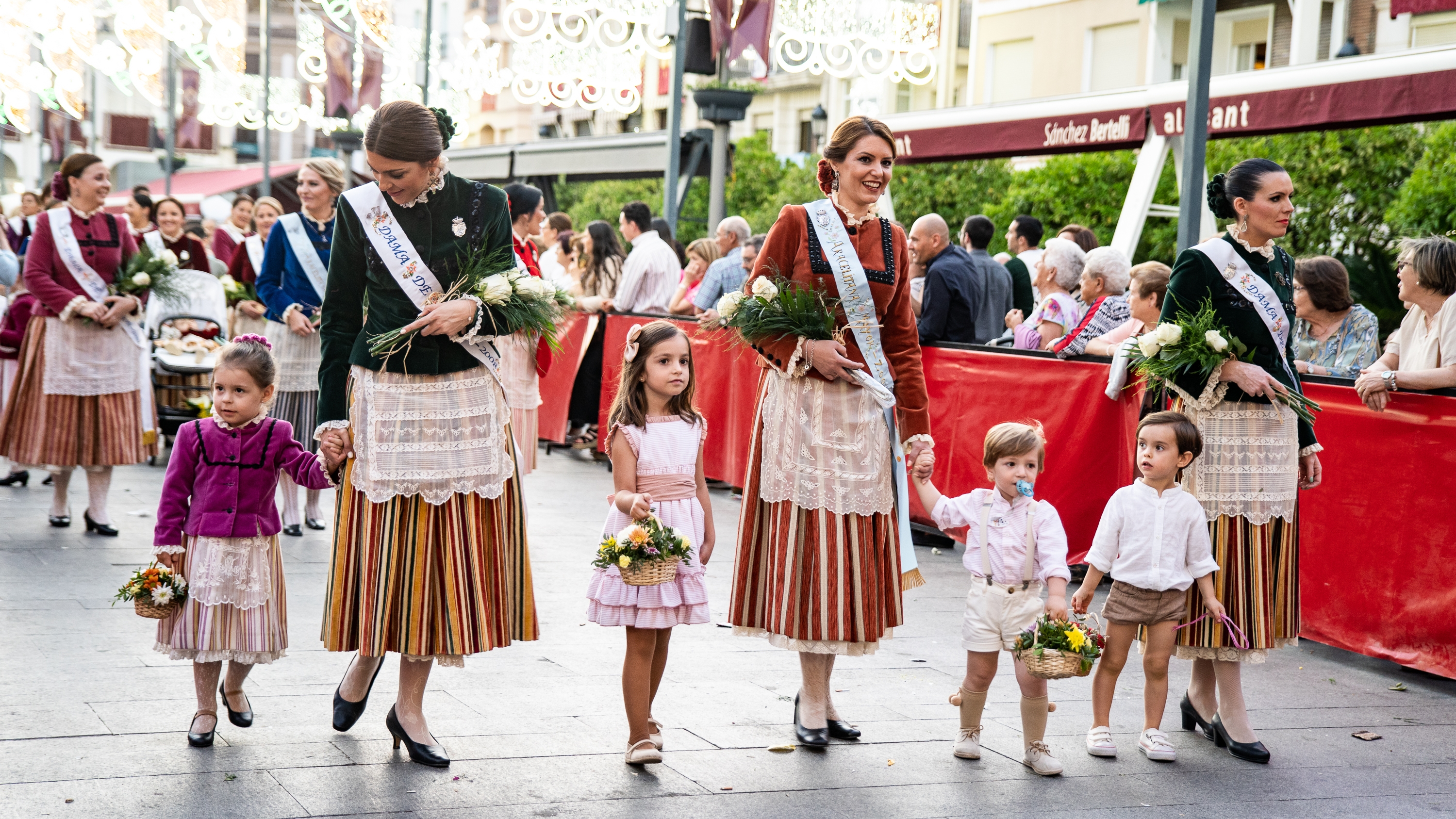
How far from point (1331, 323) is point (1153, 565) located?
282 centimetres

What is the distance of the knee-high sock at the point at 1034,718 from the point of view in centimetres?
469

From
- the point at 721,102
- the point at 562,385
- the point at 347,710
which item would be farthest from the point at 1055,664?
the point at 721,102

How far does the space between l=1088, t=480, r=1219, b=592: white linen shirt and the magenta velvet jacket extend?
8.34 feet

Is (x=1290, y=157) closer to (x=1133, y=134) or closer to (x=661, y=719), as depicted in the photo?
(x=1133, y=134)

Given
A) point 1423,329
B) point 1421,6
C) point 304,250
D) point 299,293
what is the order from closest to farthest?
point 1423,329 < point 304,250 < point 299,293 < point 1421,6

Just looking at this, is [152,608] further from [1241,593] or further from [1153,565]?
[1241,593]

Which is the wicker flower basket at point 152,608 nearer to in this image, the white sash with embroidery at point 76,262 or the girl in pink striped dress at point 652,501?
the girl in pink striped dress at point 652,501

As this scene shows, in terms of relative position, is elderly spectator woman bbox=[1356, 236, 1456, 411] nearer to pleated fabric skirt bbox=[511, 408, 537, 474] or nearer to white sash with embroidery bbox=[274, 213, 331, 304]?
pleated fabric skirt bbox=[511, 408, 537, 474]

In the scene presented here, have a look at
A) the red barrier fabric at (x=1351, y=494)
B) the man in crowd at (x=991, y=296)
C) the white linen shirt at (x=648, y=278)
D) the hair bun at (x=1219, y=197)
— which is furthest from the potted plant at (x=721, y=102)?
the hair bun at (x=1219, y=197)

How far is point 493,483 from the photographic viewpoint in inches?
180

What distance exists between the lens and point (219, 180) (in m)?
44.4

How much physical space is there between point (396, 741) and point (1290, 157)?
591 inches

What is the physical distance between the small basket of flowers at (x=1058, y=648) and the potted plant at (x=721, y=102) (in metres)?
10.5

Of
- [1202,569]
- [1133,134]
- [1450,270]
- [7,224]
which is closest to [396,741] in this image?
[1202,569]
